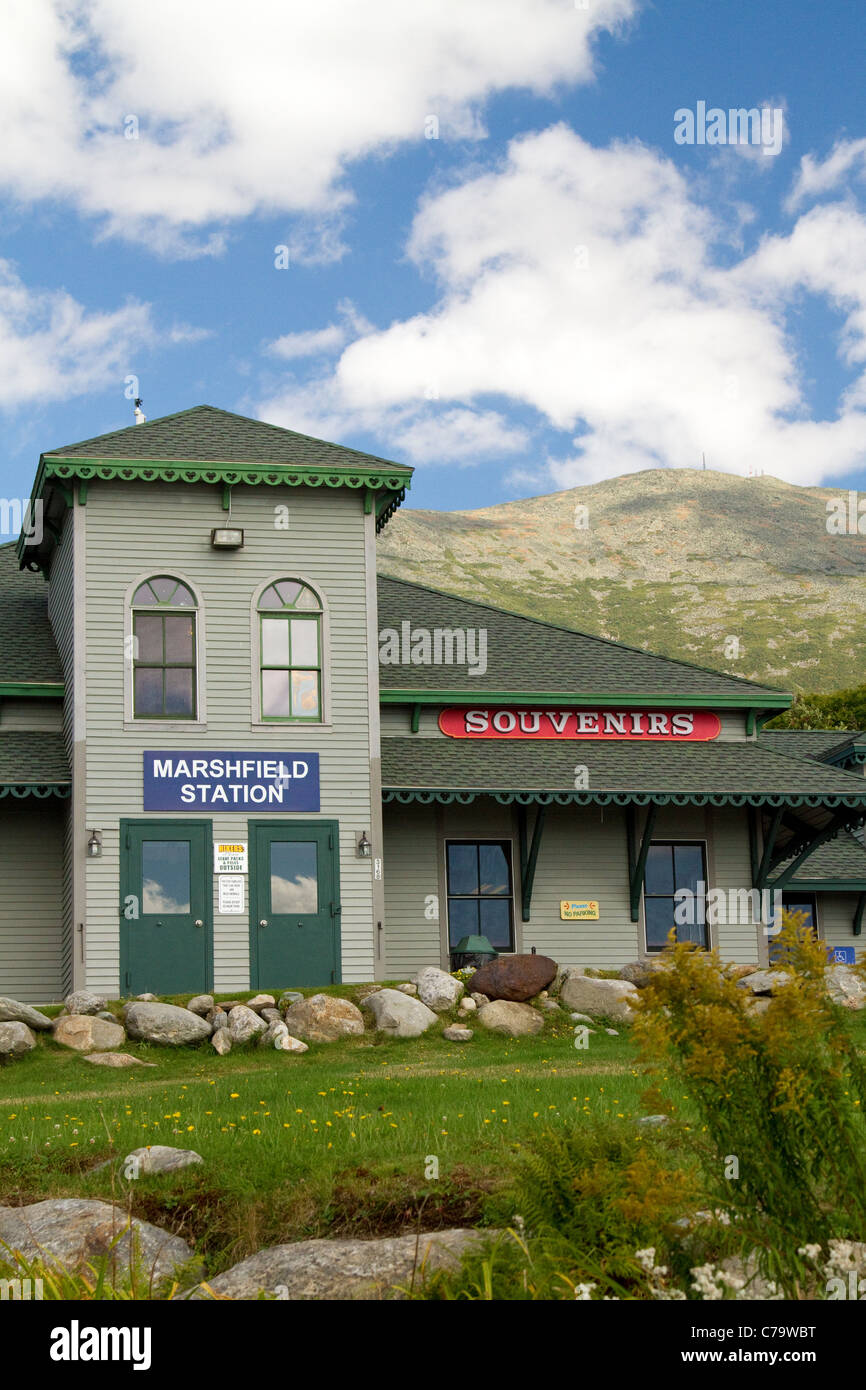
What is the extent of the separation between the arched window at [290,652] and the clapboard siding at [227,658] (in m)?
0.23

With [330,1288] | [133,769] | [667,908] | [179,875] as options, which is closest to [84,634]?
[133,769]

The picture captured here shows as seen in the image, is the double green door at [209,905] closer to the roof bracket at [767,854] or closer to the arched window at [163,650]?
the arched window at [163,650]

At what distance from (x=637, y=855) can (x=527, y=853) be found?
192 centimetres

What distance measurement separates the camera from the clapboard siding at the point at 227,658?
74.0 ft

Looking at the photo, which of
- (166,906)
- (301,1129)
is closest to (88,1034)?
(166,906)

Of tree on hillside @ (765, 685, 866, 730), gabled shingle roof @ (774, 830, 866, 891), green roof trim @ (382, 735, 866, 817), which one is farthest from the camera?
tree on hillside @ (765, 685, 866, 730)

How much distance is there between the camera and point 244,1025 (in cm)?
1916

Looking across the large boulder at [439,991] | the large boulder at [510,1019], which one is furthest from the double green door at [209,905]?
the large boulder at [510,1019]

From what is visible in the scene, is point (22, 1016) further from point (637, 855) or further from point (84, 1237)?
point (637, 855)

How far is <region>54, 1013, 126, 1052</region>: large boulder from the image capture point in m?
18.7

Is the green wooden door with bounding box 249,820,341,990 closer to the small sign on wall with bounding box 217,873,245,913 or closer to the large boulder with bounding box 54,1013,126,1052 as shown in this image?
the small sign on wall with bounding box 217,873,245,913

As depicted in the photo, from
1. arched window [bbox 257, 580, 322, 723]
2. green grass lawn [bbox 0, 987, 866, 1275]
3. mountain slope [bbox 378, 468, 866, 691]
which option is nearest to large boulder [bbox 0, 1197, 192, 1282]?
green grass lawn [bbox 0, 987, 866, 1275]

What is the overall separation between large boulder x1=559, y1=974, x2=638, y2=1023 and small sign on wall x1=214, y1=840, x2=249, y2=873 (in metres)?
5.18
